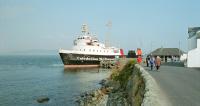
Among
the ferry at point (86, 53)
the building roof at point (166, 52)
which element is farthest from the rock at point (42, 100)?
the ferry at point (86, 53)

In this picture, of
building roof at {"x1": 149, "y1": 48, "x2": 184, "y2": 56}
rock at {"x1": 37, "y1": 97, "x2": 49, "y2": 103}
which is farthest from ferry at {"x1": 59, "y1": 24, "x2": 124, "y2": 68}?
rock at {"x1": 37, "y1": 97, "x2": 49, "y2": 103}

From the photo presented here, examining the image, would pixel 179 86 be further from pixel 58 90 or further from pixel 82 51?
pixel 82 51

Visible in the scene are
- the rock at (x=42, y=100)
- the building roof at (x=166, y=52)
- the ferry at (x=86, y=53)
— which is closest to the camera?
the rock at (x=42, y=100)

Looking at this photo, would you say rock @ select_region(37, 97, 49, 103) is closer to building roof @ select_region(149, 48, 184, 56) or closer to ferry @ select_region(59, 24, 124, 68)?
building roof @ select_region(149, 48, 184, 56)

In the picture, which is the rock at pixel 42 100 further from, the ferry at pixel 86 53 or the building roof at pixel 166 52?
the ferry at pixel 86 53

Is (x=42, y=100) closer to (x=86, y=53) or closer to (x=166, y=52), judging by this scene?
(x=166, y=52)

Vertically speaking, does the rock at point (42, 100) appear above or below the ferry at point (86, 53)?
below

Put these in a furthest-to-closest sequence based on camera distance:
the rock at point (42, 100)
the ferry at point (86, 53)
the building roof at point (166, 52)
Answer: the ferry at point (86, 53) < the building roof at point (166, 52) < the rock at point (42, 100)

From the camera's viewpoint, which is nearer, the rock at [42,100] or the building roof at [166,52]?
the rock at [42,100]

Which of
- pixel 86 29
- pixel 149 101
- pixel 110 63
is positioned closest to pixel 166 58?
pixel 110 63

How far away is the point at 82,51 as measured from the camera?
87.2 meters

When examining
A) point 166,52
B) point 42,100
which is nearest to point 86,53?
point 166,52

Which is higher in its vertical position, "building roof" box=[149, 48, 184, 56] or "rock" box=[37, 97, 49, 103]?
"building roof" box=[149, 48, 184, 56]

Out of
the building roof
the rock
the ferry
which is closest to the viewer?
the rock
